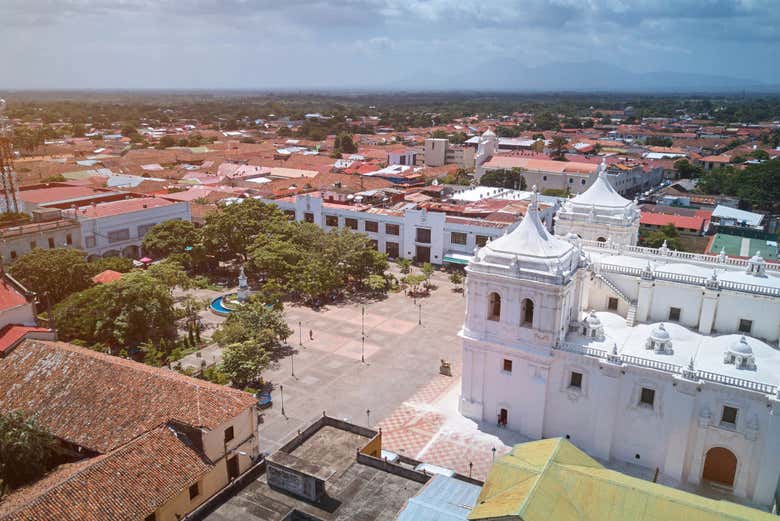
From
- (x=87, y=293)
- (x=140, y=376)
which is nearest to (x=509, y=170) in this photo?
(x=87, y=293)

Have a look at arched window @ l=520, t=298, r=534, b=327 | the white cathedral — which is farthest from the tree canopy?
arched window @ l=520, t=298, r=534, b=327

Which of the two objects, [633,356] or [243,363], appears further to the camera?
[243,363]

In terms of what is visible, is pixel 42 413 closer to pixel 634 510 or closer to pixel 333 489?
pixel 333 489

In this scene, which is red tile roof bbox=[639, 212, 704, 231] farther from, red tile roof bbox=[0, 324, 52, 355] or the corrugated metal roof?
red tile roof bbox=[0, 324, 52, 355]

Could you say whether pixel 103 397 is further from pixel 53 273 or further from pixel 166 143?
pixel 166 143

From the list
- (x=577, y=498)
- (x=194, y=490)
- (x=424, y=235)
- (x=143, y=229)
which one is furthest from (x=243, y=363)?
(x=143, y=229)
